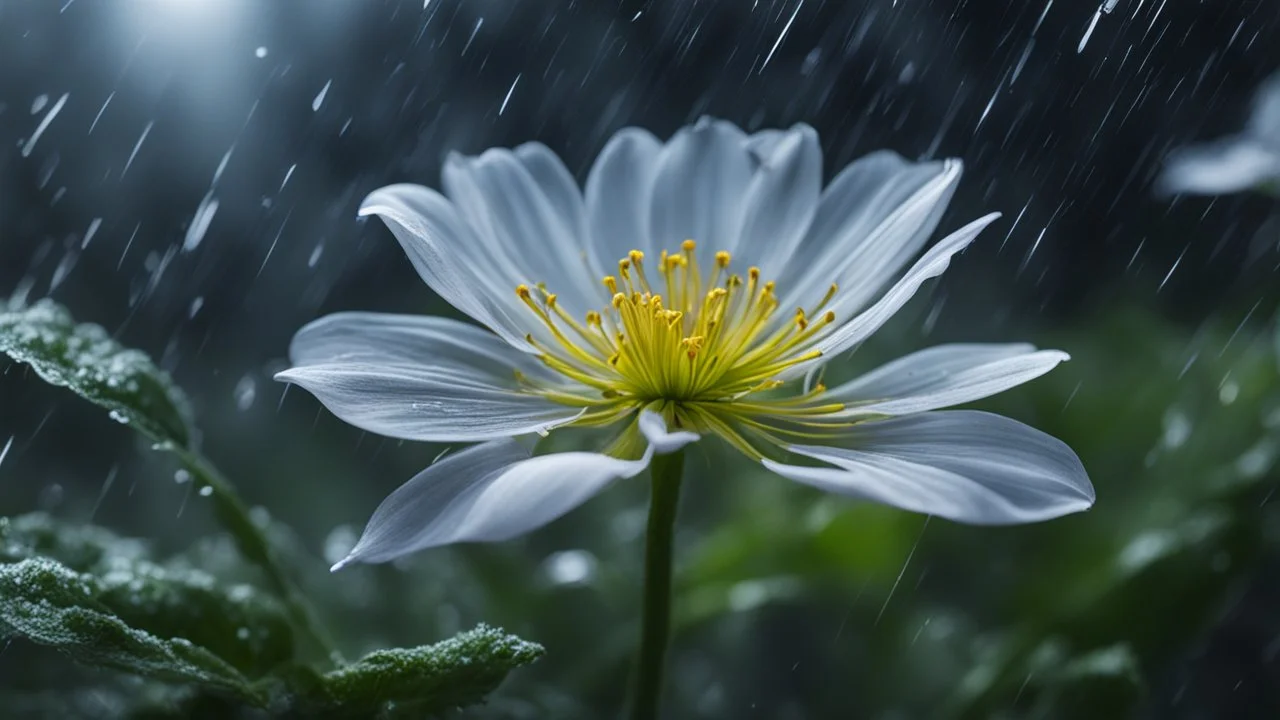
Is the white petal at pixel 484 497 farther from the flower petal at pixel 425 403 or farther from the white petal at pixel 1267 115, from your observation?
the white petal at pixel 1267 115

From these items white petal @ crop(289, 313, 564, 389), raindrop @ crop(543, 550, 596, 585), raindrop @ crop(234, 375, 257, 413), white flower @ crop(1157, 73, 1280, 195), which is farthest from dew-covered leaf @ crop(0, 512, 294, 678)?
white flower @ crop(1157, 73, 1280, 195)

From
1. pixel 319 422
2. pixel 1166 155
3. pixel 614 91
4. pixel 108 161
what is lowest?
pixel 319 422

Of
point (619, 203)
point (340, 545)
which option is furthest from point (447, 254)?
point (340, 545)

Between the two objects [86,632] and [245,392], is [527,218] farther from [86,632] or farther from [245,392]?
[245,392]

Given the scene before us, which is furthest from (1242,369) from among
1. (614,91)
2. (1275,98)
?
(614,91)

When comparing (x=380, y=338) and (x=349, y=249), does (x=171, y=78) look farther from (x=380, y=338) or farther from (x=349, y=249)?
(x=380, y=338)
